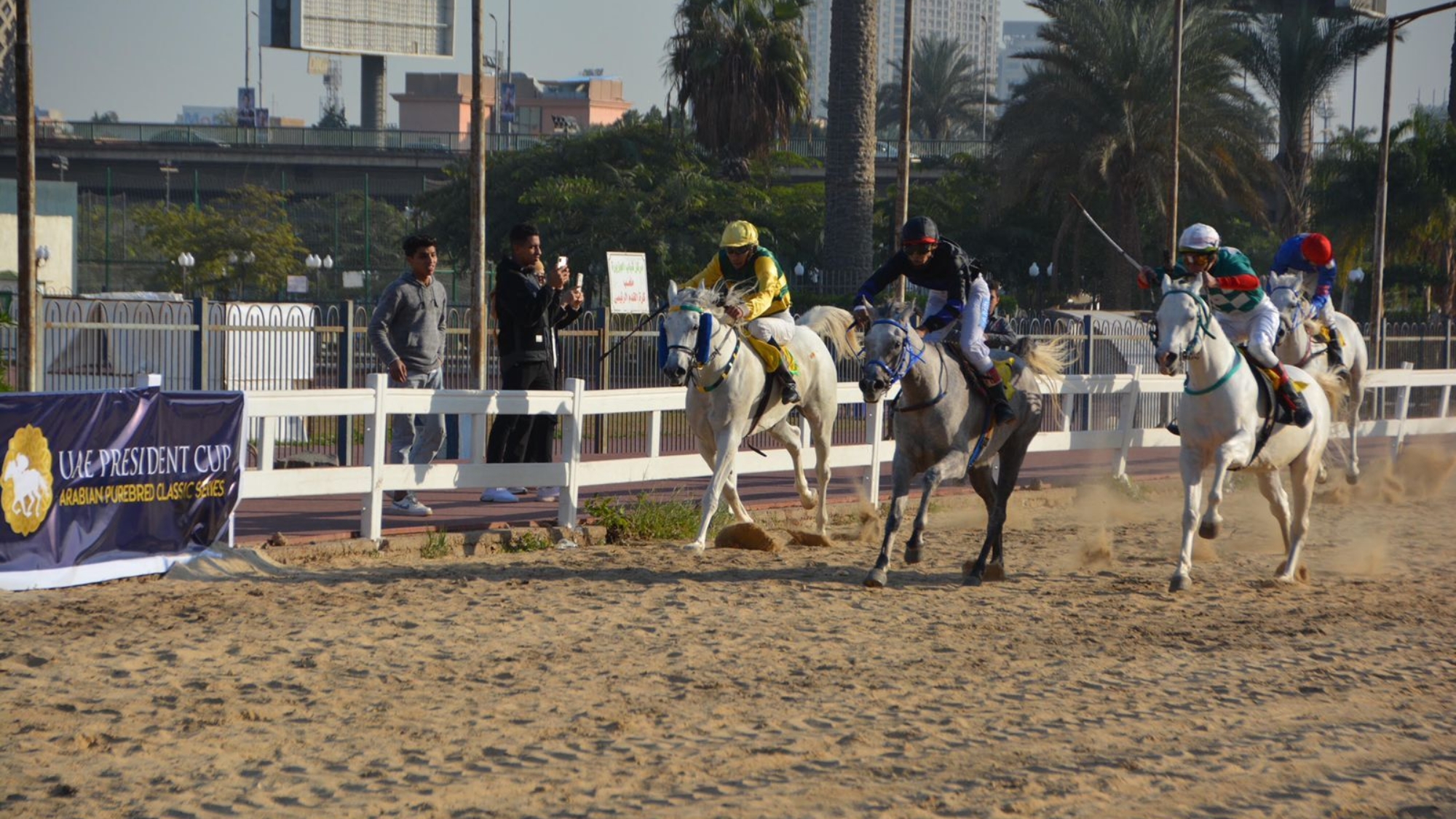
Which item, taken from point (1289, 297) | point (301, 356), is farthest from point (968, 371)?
point (301, 356)

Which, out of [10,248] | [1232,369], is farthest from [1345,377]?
[10,248]

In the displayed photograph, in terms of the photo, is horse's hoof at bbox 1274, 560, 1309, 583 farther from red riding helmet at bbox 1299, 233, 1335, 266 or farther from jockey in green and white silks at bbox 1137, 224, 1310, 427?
red riding helmet at bbox 1299, 233, 1335, 266

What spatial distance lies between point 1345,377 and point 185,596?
39.8 feet

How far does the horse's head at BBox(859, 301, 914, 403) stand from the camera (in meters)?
9.70

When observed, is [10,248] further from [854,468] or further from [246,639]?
[246,639]

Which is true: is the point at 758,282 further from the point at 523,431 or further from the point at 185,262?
the point at 185,262

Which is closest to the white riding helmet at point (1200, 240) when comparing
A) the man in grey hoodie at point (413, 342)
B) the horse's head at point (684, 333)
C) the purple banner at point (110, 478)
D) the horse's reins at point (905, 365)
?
the horse's reins at point (905, 365)

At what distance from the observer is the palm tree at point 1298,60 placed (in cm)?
4209

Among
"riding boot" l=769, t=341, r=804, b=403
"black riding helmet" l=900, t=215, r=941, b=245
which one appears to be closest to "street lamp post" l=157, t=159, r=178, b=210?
"riding boot" l=769, t=341, r=804, b=403

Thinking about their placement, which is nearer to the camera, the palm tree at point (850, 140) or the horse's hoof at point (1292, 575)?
the horse's hoof at point (1292, 575)

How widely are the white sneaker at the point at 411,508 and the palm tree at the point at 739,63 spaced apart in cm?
3030

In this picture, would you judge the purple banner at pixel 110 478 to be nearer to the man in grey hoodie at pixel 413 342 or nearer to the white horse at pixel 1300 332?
the man in grey hoodie at pixel 413 342

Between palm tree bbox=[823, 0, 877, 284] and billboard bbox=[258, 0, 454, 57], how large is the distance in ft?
178

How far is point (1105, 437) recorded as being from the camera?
17422 mm
